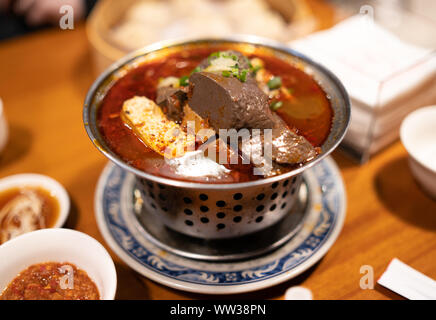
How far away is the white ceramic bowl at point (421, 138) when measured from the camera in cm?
235

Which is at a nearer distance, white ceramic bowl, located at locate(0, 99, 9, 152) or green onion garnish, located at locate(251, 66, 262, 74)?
green onion garnish, located at locate(251, 66, 262, 74)

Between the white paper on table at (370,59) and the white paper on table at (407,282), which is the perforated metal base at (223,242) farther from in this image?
the white paper on table at (370,59)

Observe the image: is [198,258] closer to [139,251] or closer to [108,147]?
[139,251]

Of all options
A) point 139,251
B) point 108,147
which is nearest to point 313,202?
point 139,251

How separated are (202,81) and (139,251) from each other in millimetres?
946

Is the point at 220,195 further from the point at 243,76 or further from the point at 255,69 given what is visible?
the point at 255,69

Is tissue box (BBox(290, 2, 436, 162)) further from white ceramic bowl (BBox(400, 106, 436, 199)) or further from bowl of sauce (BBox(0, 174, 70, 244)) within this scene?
bowl of sauce (BBox(0, 174, 70, 244))

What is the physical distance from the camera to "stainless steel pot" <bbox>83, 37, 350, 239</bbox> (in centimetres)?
177

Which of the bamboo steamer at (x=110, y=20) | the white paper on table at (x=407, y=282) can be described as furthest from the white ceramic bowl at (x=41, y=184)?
the white paper on table at (x=407, y=282)

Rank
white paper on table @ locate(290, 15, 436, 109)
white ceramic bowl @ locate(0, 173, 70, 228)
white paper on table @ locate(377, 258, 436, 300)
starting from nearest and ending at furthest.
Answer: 1. white paper on table @ locate(377, 258, 436, 300)
2. white ceramic bowl @ locate(0, 173, 70, 228)
3. white paper on table @ locate(290, 15, 436, 109)

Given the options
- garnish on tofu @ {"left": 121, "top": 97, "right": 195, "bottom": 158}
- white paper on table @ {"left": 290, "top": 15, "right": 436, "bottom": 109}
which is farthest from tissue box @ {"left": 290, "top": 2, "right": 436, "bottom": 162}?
garnish on tofu @ {"left": 121, "top": 97, "right": 195, "bottom": 158}

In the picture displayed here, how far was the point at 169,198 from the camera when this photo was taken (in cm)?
191

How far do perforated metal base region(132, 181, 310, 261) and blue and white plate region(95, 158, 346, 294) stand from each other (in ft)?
0.09

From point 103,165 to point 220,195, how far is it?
1.25m
